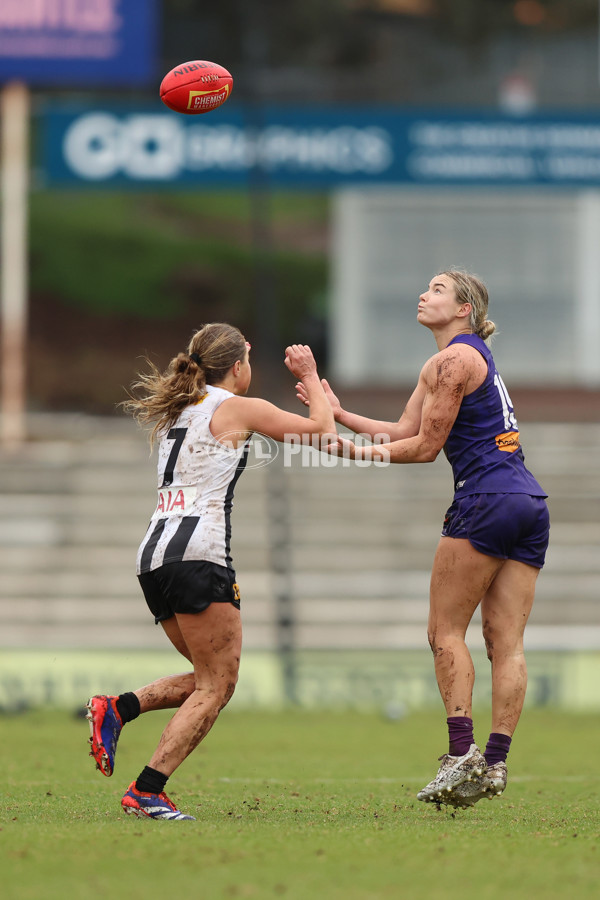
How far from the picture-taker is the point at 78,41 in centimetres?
1677

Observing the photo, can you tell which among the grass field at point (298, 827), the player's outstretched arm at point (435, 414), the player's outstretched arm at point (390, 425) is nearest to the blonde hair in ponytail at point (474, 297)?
the player's outstretched arm at point (435, 414)

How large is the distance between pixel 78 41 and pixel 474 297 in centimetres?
1195

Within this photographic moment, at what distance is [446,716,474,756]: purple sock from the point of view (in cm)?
574

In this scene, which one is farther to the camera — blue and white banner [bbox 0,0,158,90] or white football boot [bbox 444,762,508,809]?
blue and white banner [bbox 0,0,158,90]

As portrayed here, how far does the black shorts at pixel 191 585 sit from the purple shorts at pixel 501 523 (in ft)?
3.59

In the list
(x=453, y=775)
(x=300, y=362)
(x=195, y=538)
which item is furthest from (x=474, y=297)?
(x=453, y=775)

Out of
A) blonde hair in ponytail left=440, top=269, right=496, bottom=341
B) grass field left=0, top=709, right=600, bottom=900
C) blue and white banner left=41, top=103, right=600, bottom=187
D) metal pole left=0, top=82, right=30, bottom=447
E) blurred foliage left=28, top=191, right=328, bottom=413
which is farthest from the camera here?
blurred foliage left=28, top=191, right=328, bottom=413

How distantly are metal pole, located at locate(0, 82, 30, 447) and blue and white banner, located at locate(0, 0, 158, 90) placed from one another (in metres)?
0.41

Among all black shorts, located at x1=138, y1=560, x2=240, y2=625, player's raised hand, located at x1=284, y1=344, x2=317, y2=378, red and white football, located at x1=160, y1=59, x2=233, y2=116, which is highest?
red and white football, located at x1=160, y1=59, x2=233, y2=116

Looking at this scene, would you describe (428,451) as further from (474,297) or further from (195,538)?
(195,538)

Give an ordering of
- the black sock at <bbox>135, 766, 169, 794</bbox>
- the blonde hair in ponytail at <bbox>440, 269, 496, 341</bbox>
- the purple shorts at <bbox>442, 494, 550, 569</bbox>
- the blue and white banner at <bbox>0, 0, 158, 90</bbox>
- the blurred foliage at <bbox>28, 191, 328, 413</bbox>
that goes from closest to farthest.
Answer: the black sock at <bbox>135, 766, 169, 794</bbox> → the purple shorts at <bbox>442, 494, 550, 569</bbox> → the blonde hair in ponytail at <bbox>440, 269, 496, 341</bbox> → the blue and white banner at <bbox>0, 0, 158, 90</bbox> → the blurred foliage at <bbox>28, 191, 328, 413</bbox>

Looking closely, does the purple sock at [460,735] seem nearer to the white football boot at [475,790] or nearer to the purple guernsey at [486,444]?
the white football boot at [475,790]

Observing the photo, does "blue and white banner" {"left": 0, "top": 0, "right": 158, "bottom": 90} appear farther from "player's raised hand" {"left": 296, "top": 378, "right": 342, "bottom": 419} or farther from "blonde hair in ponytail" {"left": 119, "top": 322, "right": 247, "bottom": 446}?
"blonde hair in ponytail" {"left": 119, "top": 322, "right": 247, "bottom": 446}

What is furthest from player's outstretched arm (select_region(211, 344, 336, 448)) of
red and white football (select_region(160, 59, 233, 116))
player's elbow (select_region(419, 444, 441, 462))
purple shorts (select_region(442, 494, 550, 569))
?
red and white football (select_region(160, 59, 233, 116))
